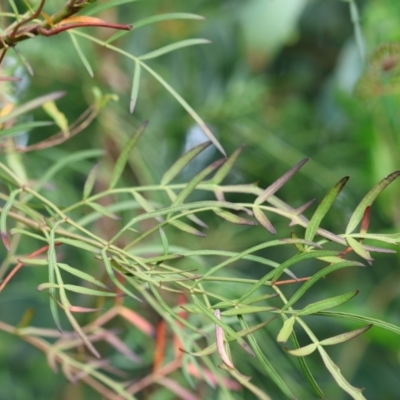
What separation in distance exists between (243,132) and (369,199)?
0.47m

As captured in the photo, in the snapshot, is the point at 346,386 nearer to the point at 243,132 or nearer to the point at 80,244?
the point at 80,244

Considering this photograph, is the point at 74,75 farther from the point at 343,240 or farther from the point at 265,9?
the point at 343,240

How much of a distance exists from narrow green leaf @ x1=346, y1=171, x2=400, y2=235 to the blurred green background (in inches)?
14.2

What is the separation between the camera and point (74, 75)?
25.7 inches

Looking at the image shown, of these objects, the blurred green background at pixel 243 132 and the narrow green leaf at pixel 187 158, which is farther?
the blurred green background at pixel 243 132

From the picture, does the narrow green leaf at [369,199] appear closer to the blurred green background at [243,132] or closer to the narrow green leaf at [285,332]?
the narrow green leaf at [285,332]

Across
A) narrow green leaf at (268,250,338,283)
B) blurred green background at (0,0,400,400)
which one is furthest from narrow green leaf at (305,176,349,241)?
blurred green background at (0,0,400,400)

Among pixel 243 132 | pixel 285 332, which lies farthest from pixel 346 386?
pixel 243 132

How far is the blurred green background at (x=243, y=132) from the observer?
1.92 ft

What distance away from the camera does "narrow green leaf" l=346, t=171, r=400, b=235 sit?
16cm

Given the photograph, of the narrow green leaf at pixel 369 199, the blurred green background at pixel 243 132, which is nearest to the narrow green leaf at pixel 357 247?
the narrow green leaf at pixel 369 199

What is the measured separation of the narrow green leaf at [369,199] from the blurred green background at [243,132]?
361mm

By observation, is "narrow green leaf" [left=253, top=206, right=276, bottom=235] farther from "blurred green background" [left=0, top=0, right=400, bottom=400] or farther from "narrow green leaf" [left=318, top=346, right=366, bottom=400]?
"blurred green background" [left=0, top=0, right=400, bottom=400]

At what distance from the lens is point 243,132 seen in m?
0.64
